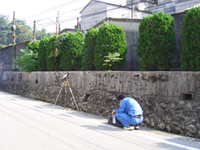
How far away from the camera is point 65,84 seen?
12156mm

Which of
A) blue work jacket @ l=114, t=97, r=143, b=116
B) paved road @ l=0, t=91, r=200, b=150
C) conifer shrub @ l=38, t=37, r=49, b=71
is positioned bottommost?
paved road @ l=0, t=91, r=200, b=150

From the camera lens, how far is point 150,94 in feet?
24.5

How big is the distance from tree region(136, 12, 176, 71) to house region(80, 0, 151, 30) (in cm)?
2111

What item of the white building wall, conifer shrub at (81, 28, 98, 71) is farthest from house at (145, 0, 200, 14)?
conifer shrub at (81, 28, 98, 71)

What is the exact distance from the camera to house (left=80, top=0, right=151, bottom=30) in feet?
103

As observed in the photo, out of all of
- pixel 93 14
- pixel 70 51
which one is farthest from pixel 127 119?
pixel 93 14

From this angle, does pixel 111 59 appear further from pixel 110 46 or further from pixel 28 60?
pixel 28 60

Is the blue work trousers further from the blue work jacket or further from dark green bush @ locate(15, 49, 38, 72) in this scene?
dark green bush @ locate(15, 49, 38, 72)

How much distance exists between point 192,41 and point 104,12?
86.0ft

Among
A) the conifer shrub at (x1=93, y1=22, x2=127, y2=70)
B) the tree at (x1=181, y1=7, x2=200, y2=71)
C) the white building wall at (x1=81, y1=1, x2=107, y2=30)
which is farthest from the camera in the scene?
the white building wall at (x1=81, y1=1, x2=107, y2=30)

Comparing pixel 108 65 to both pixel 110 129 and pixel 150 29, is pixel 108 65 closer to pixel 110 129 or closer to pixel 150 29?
pixel 150 29

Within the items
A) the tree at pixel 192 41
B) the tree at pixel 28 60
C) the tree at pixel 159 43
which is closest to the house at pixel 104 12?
the tree at pixel 28 60

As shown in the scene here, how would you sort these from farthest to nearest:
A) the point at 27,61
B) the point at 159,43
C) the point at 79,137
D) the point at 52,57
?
1. the point at 27,61
2. the point at 52,57
3. the point at 159,43
4. the point at 79,137

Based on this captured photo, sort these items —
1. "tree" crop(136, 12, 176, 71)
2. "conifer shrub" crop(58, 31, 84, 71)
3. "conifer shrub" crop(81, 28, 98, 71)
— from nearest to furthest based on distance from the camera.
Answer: "tree" crop(136, 12, 176, 71)
"conifer shrub" crop(81, 28, 98, 71)
"conifer shrub" crop(58, 31, 84, 71)
